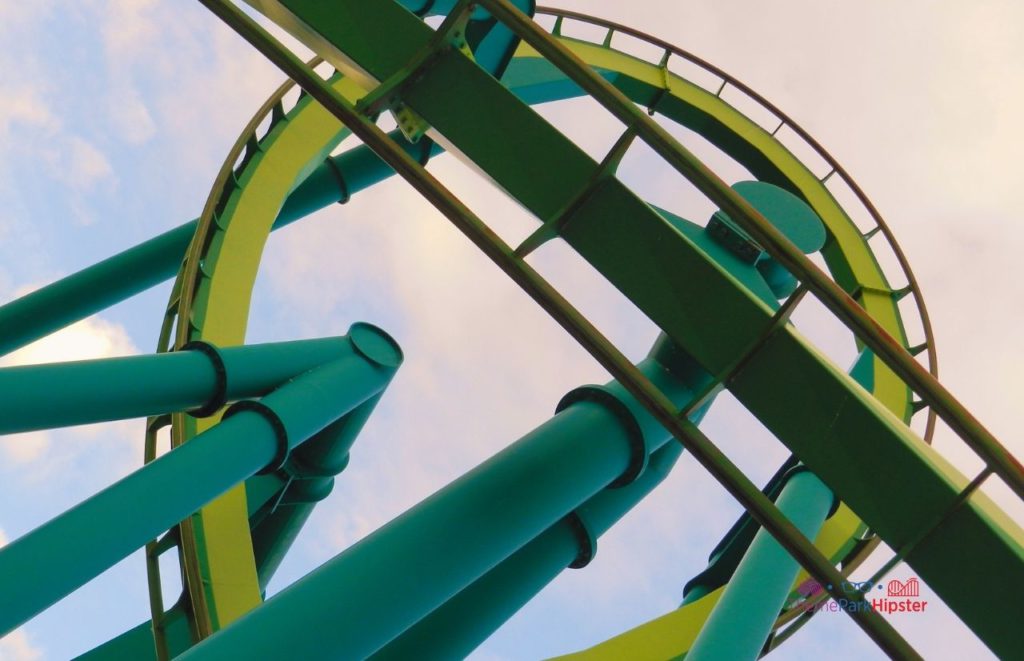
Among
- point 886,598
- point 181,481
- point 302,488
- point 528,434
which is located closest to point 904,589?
point 886,598

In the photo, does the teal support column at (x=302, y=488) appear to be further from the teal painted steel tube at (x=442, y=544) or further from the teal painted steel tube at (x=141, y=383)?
the teal painted steel tube at (x=442, y=544)

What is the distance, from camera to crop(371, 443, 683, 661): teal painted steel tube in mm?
4621

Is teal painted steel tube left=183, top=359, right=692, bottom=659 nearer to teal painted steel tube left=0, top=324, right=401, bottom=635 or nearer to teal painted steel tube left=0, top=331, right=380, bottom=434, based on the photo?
teal painted steel tube left=0, top=324, right=401, bottom=635

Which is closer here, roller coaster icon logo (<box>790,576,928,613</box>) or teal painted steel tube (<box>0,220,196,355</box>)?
roller coaster icon logo (<box>790,576,928,613</box>)

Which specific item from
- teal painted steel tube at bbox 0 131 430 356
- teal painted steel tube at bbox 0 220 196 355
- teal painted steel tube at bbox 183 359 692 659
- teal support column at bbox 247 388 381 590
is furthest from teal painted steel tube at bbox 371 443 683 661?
teal painted steel tube at bbox 0 220 196 355

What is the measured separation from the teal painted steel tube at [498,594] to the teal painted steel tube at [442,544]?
63cm

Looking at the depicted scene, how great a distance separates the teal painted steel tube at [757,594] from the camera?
4297 millimetres

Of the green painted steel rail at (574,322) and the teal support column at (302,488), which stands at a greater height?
the teal support column at (302,488)

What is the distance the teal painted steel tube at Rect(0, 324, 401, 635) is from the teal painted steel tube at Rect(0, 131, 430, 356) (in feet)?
6.88

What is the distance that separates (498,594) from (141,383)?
2.05m

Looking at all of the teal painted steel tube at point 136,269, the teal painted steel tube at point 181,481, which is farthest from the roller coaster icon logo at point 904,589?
the teal painted steel tube at point 136,269

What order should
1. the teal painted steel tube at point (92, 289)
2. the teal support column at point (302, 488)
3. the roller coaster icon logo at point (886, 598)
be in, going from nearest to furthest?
the roller coaster icon logo at point (886, 598), the teal painted steel tube at point (92, 289), the teal support column at point (302, 488)

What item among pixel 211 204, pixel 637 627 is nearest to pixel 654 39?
pixel 211 204

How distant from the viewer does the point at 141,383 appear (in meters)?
5.14
